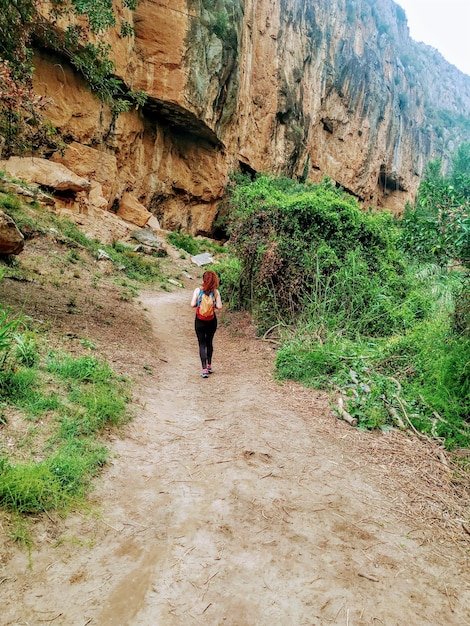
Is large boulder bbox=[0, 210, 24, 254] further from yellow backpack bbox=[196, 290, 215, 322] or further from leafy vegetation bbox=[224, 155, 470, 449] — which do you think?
leafy vegetation bbox=[224, 155, 470, 449]

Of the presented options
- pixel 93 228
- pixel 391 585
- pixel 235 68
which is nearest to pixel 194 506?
pixel 391 585

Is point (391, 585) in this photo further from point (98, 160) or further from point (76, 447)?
point (98, 160)

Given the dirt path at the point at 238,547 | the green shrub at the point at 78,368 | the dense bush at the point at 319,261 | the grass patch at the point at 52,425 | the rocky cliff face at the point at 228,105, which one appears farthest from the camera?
the rocky cliff face at the point at 228,105

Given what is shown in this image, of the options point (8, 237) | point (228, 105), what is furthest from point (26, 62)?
point (228, 105)

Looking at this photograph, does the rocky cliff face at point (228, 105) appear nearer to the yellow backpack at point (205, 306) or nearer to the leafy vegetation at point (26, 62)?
the leafy vegetation at point (26, 62)

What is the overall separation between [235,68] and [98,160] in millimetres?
9631

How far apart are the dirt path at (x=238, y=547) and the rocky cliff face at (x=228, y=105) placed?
5.63m

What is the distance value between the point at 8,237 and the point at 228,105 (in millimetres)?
17102

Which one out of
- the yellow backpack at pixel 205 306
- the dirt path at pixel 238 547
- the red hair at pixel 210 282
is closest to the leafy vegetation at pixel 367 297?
the dirt path at pixel 238 547

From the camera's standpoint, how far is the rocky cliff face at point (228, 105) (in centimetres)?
1688

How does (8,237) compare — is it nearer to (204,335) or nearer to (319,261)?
(204,335)

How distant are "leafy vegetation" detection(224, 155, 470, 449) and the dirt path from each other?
1110 millimetres

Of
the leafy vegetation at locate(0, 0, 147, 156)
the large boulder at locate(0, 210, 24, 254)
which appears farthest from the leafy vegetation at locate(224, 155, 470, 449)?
the large boulder at locate(0, 210, 24, 254)

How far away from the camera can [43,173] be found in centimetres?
1424
